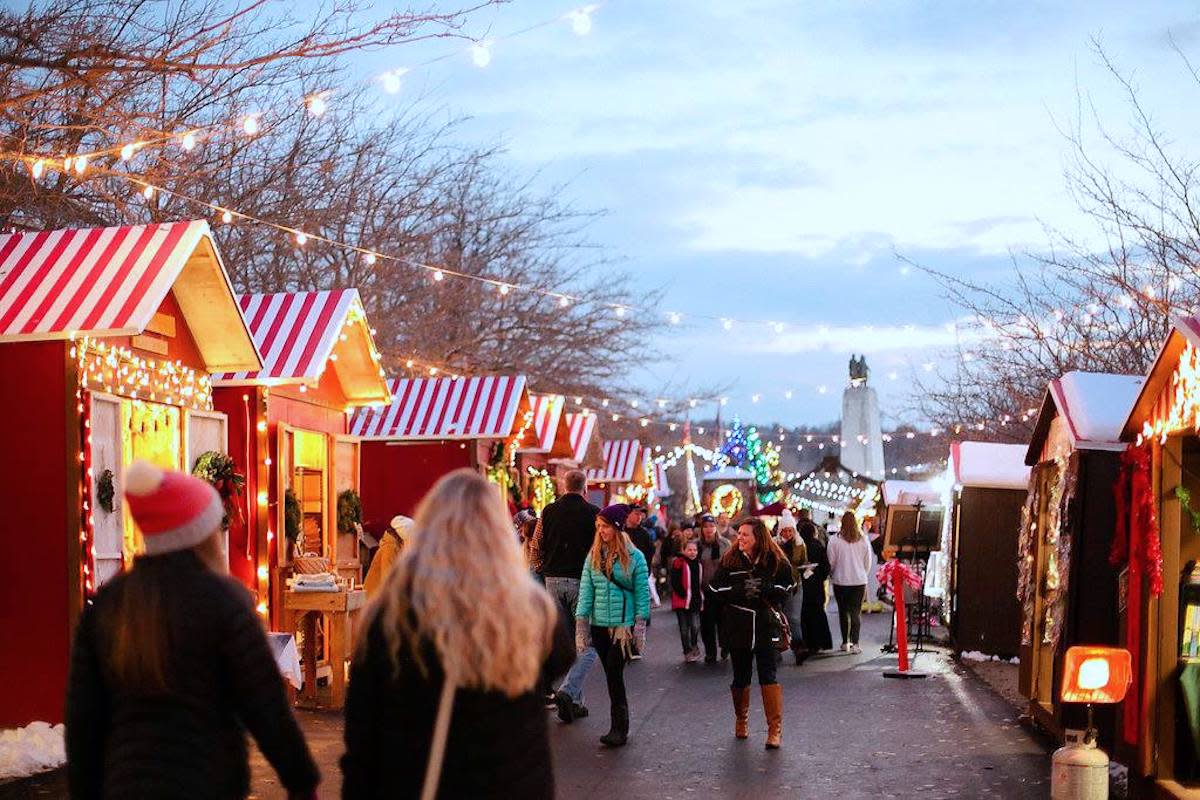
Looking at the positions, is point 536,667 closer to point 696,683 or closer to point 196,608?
point 196,608

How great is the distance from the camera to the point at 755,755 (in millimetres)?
11617

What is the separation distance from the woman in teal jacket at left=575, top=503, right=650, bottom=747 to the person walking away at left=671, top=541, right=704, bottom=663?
768 centimetres

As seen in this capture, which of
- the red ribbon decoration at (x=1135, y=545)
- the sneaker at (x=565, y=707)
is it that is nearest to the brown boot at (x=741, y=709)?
the sneaker at (x=565, y=707)

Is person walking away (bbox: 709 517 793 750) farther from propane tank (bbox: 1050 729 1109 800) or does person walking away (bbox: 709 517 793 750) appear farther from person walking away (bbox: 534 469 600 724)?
propane tank (bbox: 1050 729 1109 800)

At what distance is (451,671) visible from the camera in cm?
447

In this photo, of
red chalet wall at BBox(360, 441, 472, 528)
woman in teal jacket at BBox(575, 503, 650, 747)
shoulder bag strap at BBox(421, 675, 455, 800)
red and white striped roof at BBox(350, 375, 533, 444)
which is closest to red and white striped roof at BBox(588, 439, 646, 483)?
red and white striped roof at BBox(350, 375, 533, 444)

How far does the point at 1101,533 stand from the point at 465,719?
323 inches

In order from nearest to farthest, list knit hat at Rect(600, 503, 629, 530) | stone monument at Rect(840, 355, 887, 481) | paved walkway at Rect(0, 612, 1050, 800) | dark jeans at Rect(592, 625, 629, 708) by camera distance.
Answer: paved walkway at Rect(0, 612, 1050, 800) → dark jeans at Rect(592, 625, 629, 708) → knit hat at Rect(600, 503, 629, 530) → stone monument at Rect(840, 355, 887, 481)

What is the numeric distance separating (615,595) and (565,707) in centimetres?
132

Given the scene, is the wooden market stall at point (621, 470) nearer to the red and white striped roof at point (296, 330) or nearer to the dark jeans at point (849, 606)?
the dark jeans at point (849, 606)

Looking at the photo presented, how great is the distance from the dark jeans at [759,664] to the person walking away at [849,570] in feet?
30.9

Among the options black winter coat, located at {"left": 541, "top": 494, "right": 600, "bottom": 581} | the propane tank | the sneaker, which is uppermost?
black winter coat, located at {"left": 541, "top": 494, "right": 600, "bottom": 581}

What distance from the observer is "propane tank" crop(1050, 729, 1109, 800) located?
9227mm

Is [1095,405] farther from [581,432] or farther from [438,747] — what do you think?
[581,432]
